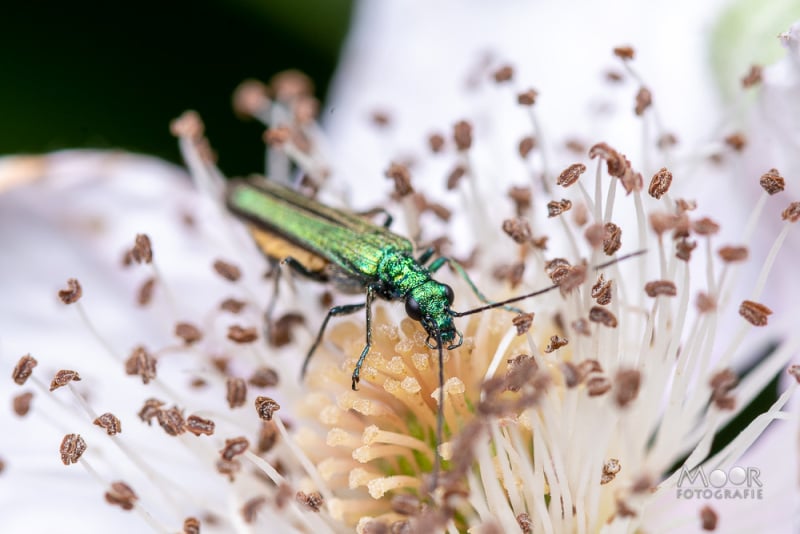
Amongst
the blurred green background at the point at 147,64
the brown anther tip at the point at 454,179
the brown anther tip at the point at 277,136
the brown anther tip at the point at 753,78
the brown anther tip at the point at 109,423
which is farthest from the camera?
the blurred green background at the point at 147,64

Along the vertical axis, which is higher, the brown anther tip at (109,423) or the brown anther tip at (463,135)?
the brown anther tip at (463,135)

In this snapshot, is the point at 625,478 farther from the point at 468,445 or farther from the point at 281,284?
the point at 281,284

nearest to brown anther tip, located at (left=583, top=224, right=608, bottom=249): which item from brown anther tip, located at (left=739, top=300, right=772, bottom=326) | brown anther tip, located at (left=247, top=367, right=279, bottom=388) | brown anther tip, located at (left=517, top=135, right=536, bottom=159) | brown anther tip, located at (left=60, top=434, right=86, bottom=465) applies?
brown anther tip, located at (left=739, top=300, right=772, bottom=326)

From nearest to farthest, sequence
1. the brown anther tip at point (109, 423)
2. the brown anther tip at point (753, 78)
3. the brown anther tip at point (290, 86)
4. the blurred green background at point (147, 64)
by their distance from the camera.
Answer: the brown anther tip at point (109, 423) → the brown anther tip at point (753, 78) → the brown anther tip at point (290, 86) → the blurred green background at point (147, 64)

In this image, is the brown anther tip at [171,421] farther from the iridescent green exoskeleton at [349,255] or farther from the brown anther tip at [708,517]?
the brown anther tip at [708,517]

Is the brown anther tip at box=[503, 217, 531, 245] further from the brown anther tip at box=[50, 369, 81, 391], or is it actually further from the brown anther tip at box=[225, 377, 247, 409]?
the brown anther tip at box=[50, 369, 81, 391]

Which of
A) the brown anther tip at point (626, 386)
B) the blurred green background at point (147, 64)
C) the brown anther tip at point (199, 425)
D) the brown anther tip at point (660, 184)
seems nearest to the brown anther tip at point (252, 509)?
the brown anther tip at point (199, 425)

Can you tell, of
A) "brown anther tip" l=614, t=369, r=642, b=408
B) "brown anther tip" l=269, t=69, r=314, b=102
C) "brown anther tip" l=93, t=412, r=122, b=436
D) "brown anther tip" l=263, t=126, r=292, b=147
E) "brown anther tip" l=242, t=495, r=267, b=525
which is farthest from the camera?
"brown anther tip" l=269, t=69, r=314, b=102
